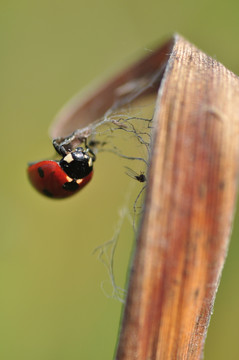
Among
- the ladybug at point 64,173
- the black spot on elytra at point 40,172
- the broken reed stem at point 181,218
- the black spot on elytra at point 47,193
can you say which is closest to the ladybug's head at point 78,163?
the ladybug at point 64,173

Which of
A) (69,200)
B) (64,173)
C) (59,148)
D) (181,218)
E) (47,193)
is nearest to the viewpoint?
(181,218)

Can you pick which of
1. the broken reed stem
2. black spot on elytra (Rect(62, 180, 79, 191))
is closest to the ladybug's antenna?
black spot on elytra (Rect(62, 180, 79, 191))

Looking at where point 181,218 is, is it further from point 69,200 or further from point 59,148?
point 69,200

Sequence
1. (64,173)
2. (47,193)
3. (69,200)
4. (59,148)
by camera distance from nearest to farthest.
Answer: (59,148)
(64,173)
(47,193)
(69,200)

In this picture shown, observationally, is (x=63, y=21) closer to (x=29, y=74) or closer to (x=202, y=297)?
(x=29, y=74)

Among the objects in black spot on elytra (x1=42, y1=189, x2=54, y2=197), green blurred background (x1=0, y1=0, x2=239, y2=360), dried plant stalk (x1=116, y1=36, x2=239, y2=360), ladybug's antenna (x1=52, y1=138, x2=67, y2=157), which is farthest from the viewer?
green blurred background (x1=0, y1=0, x2=239, y2=360)

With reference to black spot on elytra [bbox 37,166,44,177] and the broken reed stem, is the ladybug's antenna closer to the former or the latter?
black spot on elytra [bbox 37,166,44,177]

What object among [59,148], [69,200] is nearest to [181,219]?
[59,148]
